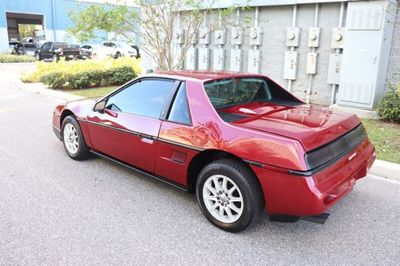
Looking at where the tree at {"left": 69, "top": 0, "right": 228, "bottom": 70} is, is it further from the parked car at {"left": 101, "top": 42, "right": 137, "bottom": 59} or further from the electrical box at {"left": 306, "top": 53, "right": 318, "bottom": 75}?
the parked car at {"left": 101, "top": 42, "right": 137, "bottom": 59}

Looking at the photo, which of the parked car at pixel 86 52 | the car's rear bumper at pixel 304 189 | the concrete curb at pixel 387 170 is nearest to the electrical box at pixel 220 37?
the concrete curb at pixel 387 170

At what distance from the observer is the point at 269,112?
3688 mm

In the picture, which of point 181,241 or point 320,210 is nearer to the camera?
point 320,210

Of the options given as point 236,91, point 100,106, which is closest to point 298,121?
point 236,91

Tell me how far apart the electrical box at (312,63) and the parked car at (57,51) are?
70.9 ft

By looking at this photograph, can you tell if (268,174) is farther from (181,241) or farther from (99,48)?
(99,48)

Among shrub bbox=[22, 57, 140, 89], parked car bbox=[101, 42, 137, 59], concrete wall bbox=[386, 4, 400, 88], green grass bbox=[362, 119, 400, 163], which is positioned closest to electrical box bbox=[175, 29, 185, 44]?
shrub bbox=[22, 57, 140, 89]

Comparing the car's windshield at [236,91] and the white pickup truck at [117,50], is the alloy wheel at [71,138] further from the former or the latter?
the white pickup truck at [117,50]

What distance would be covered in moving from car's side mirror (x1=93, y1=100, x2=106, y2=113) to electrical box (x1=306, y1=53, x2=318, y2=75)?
19.4ft

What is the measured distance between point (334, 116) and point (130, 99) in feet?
7.67

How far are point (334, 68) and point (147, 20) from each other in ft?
15.7

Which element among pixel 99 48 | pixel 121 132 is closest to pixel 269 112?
pixel 121 132

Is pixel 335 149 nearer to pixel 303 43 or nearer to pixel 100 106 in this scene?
pixel 100 106

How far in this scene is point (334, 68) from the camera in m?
8.40
